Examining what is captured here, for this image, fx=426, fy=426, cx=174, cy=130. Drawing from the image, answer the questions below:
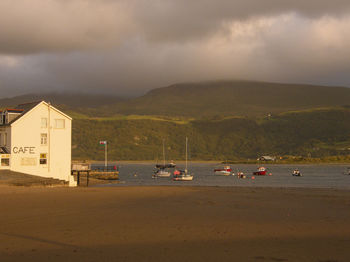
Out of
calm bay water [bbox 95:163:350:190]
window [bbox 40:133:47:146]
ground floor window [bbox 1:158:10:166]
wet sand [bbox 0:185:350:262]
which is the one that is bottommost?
calm bay water [bbox 95:163:350:190]

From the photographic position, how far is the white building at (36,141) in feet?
176

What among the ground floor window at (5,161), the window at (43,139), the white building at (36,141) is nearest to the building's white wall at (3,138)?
the white building at (36,141)

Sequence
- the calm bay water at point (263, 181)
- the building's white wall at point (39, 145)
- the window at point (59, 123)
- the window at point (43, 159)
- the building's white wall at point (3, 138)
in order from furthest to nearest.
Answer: the calm bay water at point (263, 181) → the window at point (59, 123) → the window at point (43, 159) → the building's white wall at point (39, 145) → the building's white wall at point (3, 138)

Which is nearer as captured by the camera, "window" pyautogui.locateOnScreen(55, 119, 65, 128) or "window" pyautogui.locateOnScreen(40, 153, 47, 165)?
"window" pyautogui.locateOnScreen(40, 153, 47, 165)

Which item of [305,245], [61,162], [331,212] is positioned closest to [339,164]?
[61,162]

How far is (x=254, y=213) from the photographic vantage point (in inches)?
934

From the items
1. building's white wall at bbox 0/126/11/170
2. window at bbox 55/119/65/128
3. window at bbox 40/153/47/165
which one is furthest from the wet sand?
window at bbox 55/119/65/128

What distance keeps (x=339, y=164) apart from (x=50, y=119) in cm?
13442

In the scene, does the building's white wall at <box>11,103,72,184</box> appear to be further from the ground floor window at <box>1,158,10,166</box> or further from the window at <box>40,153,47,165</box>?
the ground floor window at <box>1,158,10,166</box>

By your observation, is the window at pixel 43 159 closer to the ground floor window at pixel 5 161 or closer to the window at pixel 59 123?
the ground floor window at pixel 5 161

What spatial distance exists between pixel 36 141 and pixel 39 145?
64 centimetres

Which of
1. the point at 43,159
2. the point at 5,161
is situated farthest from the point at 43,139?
the point at 5,161

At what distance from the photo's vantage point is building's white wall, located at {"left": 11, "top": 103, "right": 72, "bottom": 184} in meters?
53.8

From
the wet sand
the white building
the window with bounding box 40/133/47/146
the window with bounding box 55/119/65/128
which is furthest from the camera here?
the window with bounding box 55/119/65/128
